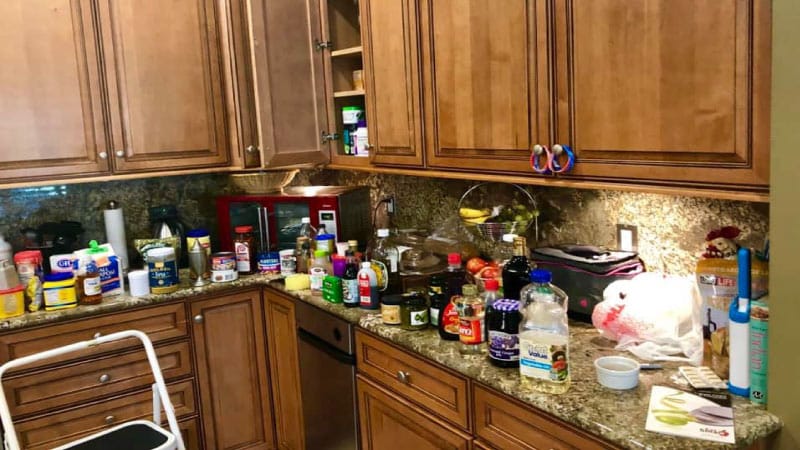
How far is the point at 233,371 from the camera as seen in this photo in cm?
287

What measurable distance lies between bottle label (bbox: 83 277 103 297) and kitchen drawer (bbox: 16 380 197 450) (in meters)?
0.42

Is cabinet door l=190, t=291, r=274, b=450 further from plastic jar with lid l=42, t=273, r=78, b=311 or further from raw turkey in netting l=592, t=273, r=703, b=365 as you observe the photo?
raw turkey in netting l=592, t=273, r=703, b=365

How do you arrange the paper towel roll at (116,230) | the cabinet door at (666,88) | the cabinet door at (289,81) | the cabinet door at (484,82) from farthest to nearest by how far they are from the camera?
the paper towel roll at (116,230), the cabinet door at (289,81), the cabinet door at (484,82), the cabinet door at (666,88)

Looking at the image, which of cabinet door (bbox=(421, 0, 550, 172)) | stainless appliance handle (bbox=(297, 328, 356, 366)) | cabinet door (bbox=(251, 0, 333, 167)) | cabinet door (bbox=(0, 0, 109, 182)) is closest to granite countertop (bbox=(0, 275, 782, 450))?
stainless appliance handle (bbox=(297, 328, 356, 366))

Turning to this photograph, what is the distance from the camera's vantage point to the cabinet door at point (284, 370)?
2.73 meters

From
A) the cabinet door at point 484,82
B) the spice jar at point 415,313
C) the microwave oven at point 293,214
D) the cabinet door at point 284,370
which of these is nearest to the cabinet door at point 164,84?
the microwave oven at point 293,214

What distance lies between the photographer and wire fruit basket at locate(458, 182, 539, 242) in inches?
87.7

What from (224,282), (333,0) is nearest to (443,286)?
(224,282)

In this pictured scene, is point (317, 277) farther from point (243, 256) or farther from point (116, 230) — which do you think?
point (116, 230)

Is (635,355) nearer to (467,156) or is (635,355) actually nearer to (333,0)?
(467,156)

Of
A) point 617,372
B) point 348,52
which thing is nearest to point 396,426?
point 617,372

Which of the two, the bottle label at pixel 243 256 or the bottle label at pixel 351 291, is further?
the bottle label at pixel 243 256

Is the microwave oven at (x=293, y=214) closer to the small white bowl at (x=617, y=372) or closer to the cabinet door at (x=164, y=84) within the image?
the cabinet door at (x=164, y=84)

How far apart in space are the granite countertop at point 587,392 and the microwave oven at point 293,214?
615 mm
